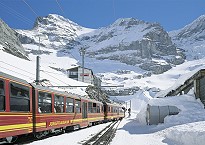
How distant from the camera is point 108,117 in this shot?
3834 cm

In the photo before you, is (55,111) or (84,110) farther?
(84,110)

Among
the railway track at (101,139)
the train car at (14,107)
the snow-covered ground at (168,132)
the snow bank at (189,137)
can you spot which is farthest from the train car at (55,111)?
the snow bank at (189,137)

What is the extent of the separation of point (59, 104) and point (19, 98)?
5.37 meters

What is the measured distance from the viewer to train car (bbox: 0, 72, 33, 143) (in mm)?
10766

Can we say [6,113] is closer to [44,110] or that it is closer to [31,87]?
[31,87]

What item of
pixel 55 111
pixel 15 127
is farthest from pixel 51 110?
pixel 15 127

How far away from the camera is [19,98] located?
12.2m

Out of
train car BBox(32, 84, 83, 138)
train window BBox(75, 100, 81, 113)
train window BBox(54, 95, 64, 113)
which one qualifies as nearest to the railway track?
train car BBox(32, 84, 83, 138)

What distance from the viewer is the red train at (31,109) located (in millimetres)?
10992

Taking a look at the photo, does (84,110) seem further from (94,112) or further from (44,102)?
(44,102)

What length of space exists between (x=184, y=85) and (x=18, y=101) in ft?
77.1

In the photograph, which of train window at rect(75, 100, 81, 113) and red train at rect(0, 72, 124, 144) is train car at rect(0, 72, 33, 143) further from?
train window at rect(75, 100, 81, 113)

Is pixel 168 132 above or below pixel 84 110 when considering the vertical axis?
below

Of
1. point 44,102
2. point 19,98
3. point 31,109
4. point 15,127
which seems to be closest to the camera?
point 15,127
